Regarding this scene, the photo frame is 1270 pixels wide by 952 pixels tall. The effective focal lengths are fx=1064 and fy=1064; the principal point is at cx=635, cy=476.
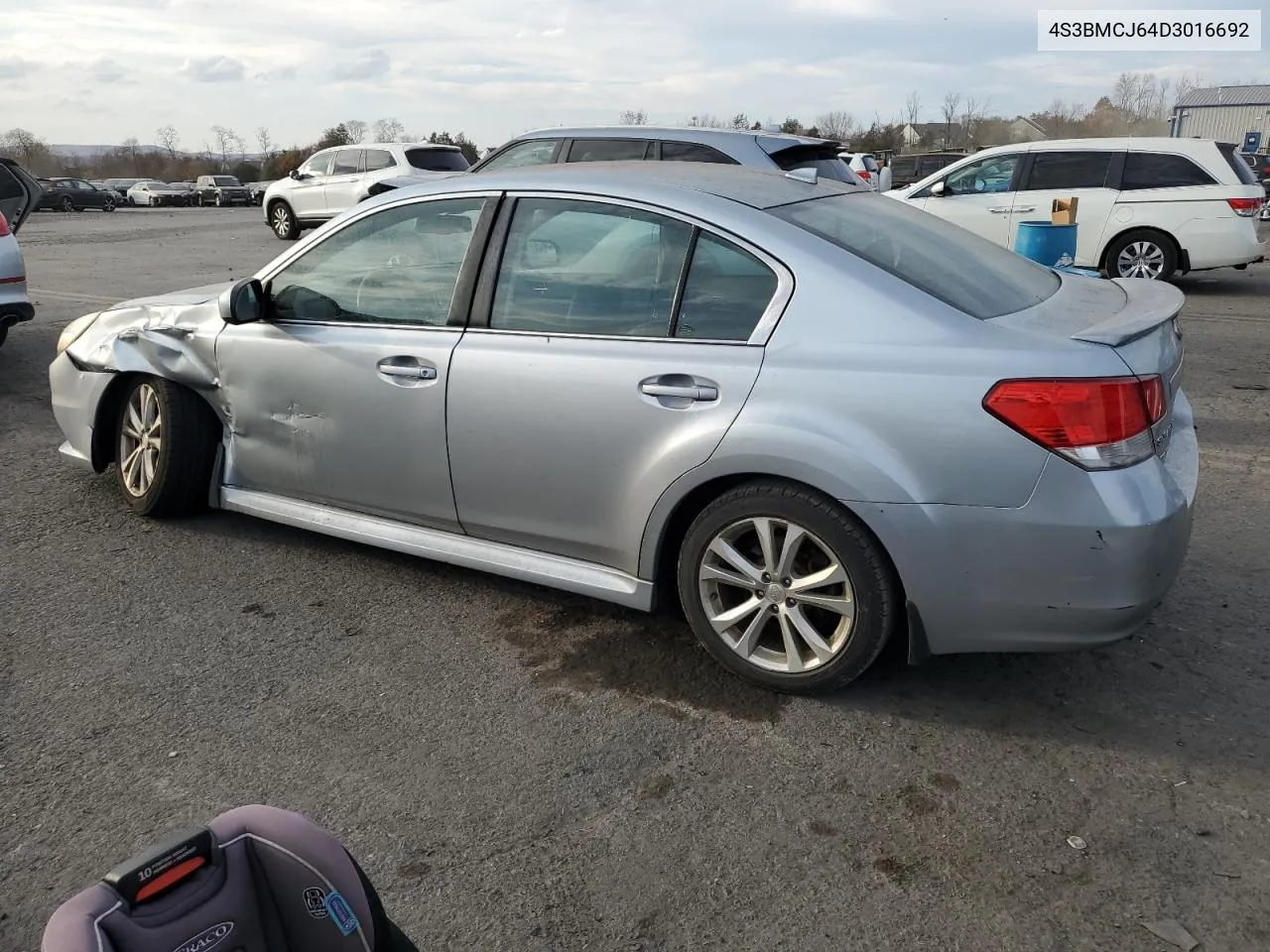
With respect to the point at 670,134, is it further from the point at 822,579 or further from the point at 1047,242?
the point at 822,579

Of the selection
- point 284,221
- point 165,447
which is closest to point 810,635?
point 165,447

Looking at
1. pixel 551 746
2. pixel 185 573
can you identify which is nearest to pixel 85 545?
pixel 185 573

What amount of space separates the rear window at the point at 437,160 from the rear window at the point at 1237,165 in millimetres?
12418

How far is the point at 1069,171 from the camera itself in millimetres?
11992

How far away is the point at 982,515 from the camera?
114 inches

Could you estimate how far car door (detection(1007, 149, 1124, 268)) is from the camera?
11.8 metres

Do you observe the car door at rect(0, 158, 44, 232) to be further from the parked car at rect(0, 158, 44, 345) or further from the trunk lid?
the trunk lid

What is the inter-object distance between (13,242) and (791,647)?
23.0ft

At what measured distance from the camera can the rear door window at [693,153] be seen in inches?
341

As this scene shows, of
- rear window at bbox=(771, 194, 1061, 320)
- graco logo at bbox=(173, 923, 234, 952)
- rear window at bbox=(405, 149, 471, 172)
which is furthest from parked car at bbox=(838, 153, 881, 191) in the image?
graco logo at bbox=(173, 923, 234, 952)

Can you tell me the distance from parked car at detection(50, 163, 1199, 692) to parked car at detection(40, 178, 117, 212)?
133 feet

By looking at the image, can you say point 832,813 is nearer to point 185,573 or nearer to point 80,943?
point 80,943

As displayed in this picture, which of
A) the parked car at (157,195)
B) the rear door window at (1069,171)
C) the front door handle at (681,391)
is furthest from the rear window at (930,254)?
the parked car at (157,195)

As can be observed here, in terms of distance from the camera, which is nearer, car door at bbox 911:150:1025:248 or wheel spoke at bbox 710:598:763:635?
wheel spoke at bbox 710:598:763:635
